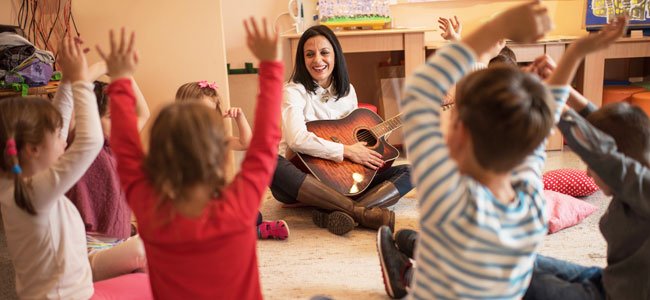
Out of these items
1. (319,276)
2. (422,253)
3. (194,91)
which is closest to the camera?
(422,253)

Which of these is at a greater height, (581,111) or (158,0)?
(158,0)

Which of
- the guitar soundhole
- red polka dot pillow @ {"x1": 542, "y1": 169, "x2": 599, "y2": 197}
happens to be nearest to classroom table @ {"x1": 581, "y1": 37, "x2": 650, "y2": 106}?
red polka dot pillow @ {"x1": 542, "y1": 169, "x2": 599, "y2": 197}

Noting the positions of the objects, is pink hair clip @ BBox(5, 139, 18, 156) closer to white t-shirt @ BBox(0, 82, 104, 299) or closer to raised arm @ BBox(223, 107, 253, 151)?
white t-shirt @ BBox(0, 82, 104, 299)

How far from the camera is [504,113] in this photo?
81 cm

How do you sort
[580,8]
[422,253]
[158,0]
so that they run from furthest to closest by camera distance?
[580,8] → [158,0] → [422,253]

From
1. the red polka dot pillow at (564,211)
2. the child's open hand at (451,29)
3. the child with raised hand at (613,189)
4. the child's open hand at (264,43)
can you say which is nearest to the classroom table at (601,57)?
the red polka dot pillow at (564,211)

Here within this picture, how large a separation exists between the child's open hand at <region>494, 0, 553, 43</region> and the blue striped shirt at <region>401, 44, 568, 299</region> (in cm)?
8

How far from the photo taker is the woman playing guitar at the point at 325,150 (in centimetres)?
214

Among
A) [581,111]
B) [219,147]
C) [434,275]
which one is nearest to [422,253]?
[434,275]

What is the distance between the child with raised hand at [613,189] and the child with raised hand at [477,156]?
24cm

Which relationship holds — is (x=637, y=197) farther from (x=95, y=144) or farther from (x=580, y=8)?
(x=580, y=8)

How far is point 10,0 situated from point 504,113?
270 centimetres

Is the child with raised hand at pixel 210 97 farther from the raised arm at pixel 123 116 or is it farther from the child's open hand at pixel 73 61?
the raised arm at pixel 123 116

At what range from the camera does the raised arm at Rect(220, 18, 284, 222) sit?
964 mm
